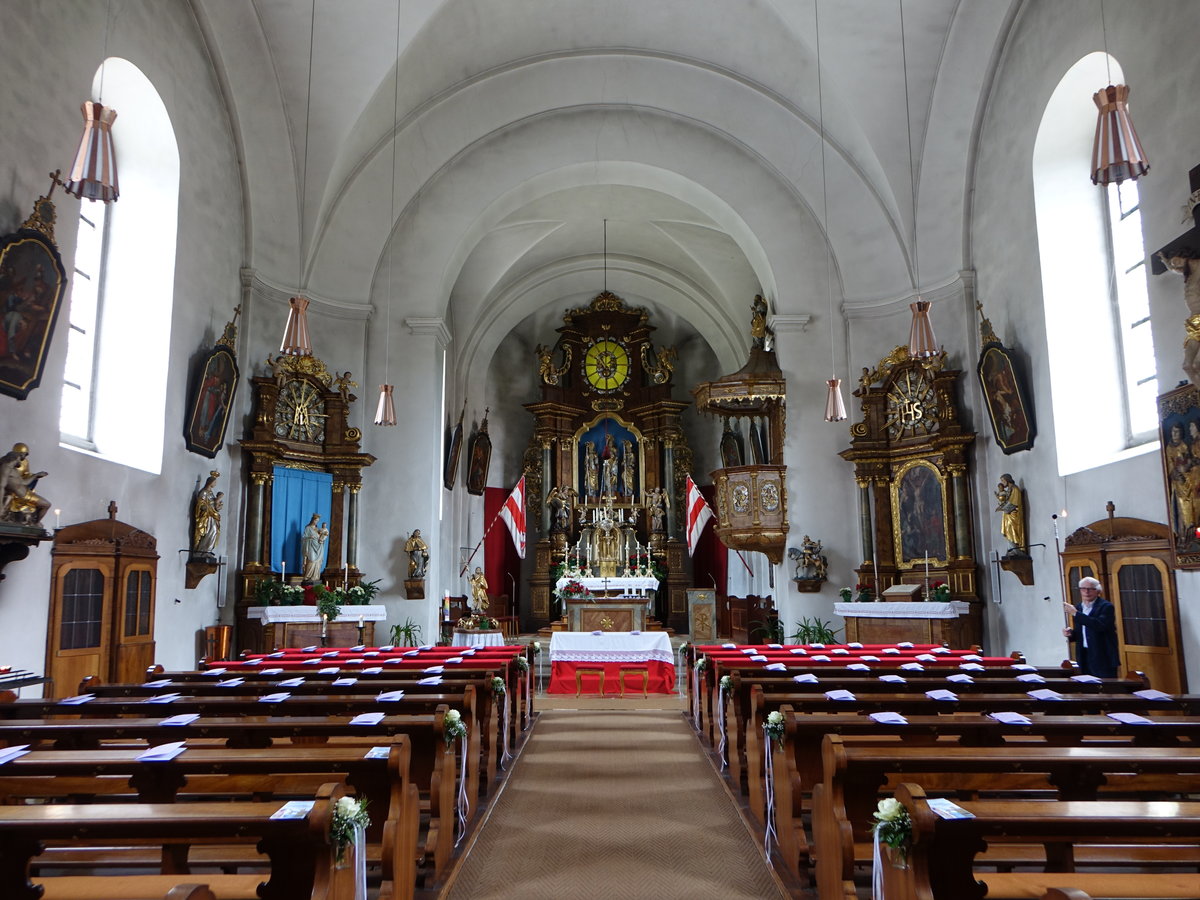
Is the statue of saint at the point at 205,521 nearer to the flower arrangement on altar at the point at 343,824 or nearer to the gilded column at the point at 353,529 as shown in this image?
the gilded column at the point at 353,529

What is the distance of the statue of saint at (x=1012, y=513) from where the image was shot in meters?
12.0

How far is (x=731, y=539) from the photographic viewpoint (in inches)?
614

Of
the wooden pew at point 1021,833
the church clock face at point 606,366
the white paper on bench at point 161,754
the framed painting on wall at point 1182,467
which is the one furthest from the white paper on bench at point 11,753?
the church clock face at point 606,366

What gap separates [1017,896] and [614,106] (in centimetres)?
1557

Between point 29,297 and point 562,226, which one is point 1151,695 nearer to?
point 29,297

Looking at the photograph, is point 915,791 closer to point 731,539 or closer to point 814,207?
point 731,539

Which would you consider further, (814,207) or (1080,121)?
(814,207)

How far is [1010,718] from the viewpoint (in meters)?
4.74

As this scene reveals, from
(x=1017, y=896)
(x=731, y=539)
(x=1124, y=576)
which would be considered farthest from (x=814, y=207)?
(x=1017, y=896)

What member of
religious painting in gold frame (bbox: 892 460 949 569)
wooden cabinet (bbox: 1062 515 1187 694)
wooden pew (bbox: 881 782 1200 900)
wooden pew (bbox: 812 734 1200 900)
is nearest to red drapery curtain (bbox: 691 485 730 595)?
religious painting in gold frame (bbox: 892 460 949 569)

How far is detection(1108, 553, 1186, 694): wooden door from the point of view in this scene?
8.74 metres

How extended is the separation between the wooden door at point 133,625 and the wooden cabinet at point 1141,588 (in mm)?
11102

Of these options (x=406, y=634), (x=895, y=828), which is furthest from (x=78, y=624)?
(x=895, y=828)

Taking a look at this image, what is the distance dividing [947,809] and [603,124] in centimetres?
1557
